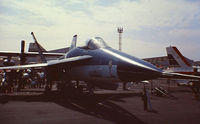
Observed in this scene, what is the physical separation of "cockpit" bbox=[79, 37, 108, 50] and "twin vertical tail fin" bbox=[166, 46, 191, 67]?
1686cm

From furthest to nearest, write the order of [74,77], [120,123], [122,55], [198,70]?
1. [198,70]
2. [74,77]
3. [122,55]
4. [120,123]

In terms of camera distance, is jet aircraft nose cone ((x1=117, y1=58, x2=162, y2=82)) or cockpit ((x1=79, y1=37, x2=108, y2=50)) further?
cockpit ((x1=79, y1=37, x2=108, y2=50))

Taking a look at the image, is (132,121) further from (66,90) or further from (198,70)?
(198,70)

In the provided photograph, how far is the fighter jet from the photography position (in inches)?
247

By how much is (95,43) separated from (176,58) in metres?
17.4

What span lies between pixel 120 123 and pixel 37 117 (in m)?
3.06

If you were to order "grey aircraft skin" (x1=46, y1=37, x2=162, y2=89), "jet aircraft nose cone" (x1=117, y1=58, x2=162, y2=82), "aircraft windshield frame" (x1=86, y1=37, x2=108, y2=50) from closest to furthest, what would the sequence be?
"jet aircraft nose cone" (x1=117, y1=58, x2=162, y2=82), "grey aircraft skin" (x1=46, y1=37, x2=162, y2=89), "aircraft windshield frame" (x1=86, y1=37, x2=108, y2=50)

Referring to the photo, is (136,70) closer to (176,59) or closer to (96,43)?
(96,43)

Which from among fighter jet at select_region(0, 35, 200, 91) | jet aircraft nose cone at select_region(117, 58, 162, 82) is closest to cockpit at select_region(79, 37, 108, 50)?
fighter jet at select_region(0, 35, 200, 91)

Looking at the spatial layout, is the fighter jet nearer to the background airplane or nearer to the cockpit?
the cockpit

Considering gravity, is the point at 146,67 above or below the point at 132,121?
above

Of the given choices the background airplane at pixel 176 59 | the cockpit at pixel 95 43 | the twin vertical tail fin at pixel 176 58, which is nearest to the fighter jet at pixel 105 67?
the cockpit at pixel 95 43

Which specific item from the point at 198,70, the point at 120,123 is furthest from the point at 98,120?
the point at 198,70

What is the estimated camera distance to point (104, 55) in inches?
317
